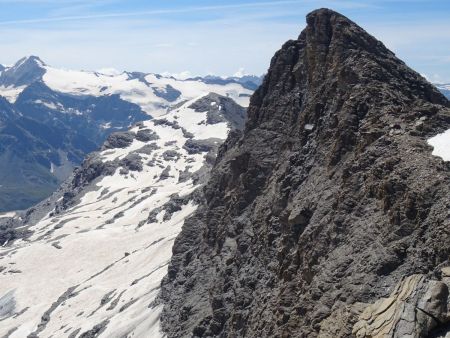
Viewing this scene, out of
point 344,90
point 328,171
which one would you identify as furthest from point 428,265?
point 344,90

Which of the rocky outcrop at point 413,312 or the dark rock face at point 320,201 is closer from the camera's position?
the rocky outcrop at point 413,312

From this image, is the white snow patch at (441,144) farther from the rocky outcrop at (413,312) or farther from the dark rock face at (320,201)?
the rocky outcrop at (413,312)

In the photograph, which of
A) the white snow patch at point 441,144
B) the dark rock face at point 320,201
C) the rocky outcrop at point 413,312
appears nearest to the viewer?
the rocky outcrop at point 413,312

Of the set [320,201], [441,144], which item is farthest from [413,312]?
[320,201]

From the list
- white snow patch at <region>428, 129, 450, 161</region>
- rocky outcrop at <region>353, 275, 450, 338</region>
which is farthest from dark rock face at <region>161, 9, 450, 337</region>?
rocky outcrop at <region>353, 275, 450, 338</region>

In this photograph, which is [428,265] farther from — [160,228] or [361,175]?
[160,228]

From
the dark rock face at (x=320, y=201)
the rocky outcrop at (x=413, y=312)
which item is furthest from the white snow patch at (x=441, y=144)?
the rocky outcrop at (x=413, y=312)

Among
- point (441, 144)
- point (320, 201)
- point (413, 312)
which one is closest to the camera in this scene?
point (413, 312)

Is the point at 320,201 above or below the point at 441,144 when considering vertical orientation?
below

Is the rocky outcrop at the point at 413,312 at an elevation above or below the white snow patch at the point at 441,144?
below

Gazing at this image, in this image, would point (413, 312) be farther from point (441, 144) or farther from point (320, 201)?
point (320, 201)

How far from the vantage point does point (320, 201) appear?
180ft

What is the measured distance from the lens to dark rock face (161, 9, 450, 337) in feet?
139

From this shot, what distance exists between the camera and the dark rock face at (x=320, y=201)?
42469 mm
